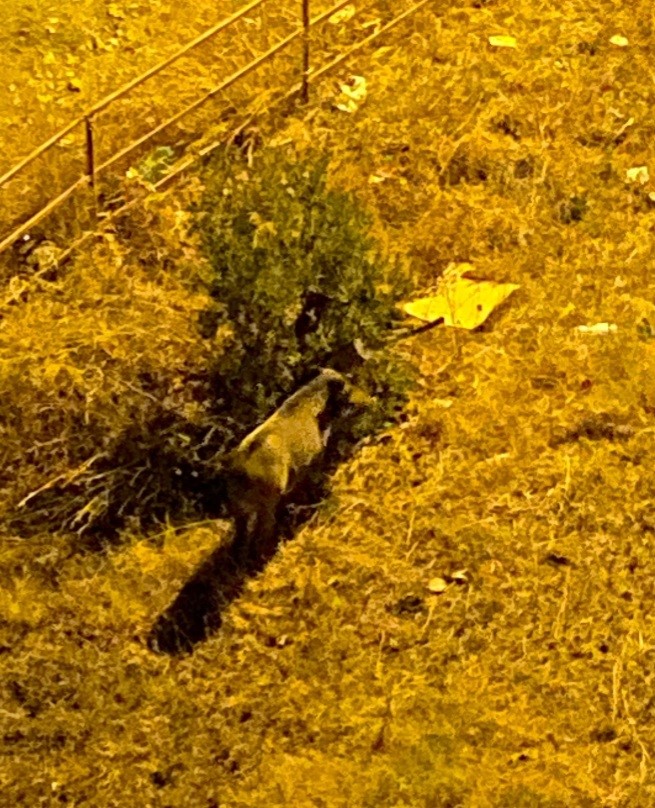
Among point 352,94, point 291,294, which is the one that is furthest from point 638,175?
point 291,294

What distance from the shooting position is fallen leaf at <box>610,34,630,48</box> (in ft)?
23.1

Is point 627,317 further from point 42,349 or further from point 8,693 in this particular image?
point 8,693

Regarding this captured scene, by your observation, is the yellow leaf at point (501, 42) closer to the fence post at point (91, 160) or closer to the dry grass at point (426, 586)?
the dry grass at point (426, 586)

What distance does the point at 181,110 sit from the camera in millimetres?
6504

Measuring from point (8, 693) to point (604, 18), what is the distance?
16.3 ft

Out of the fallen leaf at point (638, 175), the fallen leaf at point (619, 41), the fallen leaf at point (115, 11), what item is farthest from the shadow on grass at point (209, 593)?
the fallen leaf at point (619, 41)

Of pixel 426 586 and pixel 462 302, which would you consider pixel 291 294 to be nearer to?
pixel 462 302

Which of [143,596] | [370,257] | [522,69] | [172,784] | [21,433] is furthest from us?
[522,69]

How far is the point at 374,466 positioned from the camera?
510 cm

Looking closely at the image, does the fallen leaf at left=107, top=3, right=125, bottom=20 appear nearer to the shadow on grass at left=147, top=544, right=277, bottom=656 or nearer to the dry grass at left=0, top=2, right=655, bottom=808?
the dry grass at left=0, top=2, right=655, bottom=808

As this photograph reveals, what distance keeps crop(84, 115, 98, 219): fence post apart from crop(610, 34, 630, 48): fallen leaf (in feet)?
9.68

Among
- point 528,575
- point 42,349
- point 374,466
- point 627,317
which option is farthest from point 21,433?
point 627,317

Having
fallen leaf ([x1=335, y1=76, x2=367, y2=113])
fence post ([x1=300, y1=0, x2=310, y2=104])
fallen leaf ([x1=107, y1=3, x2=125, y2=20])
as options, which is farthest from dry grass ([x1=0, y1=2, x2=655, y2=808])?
fallen leaf ([x1=107, y1=3, x2=125, y2=20])

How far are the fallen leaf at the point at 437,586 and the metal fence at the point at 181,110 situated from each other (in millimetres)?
2305
